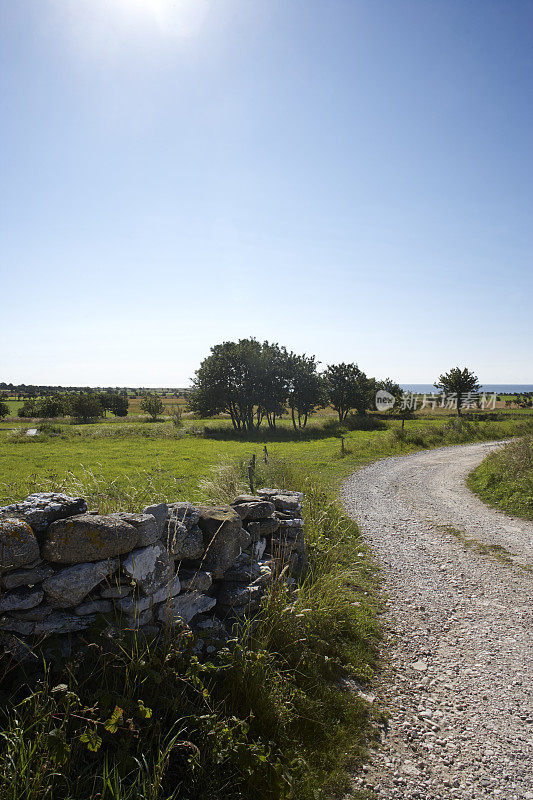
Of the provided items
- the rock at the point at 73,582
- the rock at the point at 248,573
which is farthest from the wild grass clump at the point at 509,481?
the rock at the point at 73,582

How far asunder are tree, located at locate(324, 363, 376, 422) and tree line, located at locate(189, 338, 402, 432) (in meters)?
1.37

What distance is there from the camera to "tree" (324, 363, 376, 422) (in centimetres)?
4862

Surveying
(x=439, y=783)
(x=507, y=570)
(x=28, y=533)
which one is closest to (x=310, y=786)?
(x=439, y=783)

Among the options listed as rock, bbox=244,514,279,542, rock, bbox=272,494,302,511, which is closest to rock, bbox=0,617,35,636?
rock, bbox=244,514,279,542

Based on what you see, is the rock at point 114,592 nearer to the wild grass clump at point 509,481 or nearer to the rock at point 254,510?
the rock at point 254,510

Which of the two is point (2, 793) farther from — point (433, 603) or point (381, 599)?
point (433, 603)

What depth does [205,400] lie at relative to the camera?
138ft

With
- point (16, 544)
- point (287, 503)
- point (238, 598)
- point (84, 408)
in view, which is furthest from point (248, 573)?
point (84, 408)

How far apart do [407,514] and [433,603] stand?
5294 mm

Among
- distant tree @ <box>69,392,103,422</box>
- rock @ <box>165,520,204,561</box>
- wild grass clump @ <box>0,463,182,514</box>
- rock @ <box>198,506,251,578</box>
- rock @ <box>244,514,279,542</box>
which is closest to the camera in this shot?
rock @ <box>165,520,204,561</box>

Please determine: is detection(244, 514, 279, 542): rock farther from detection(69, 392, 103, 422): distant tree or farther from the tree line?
detection(69, 392, 103, 422): distant tree

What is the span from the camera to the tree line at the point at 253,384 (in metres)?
42.4

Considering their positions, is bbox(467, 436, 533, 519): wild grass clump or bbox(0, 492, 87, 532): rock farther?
bbox(467, 436, 533, 519): wild grass clump

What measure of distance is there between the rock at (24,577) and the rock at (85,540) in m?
0.11
